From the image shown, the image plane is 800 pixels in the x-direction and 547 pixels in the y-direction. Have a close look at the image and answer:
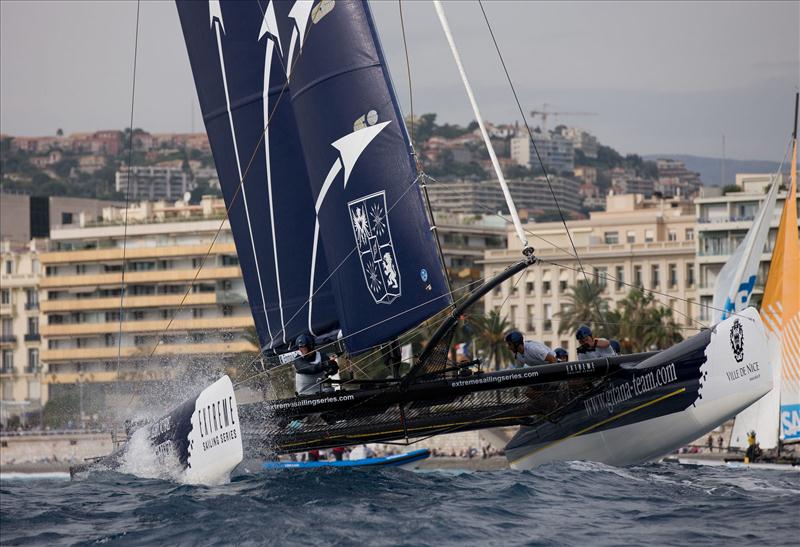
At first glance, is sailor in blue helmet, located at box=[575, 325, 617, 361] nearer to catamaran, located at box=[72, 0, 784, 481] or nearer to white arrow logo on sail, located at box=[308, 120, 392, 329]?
catamaran, located at box=[72, 0, 784, 481]

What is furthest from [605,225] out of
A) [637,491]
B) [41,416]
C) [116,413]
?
[637,491]

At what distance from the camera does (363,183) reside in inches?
808

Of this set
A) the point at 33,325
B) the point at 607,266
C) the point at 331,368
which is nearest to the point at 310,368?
the point at 331,368

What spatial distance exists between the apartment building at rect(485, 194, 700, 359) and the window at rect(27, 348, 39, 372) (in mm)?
33154

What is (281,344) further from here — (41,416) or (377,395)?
(41,416)

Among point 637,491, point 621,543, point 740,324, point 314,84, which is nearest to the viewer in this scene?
point 621,543

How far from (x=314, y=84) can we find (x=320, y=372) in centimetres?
410

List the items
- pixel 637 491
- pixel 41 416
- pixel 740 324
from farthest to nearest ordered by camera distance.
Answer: pixel 41 416 → pixel 740 324 → pixel 637 491

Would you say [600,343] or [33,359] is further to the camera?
[33,359]

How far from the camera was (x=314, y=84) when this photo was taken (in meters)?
21.1

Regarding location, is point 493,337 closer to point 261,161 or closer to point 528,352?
point 261,161

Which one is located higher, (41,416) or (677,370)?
(677,370)

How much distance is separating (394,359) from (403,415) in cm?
81

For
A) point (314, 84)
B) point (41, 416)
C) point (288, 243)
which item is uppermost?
point (314, 84)
